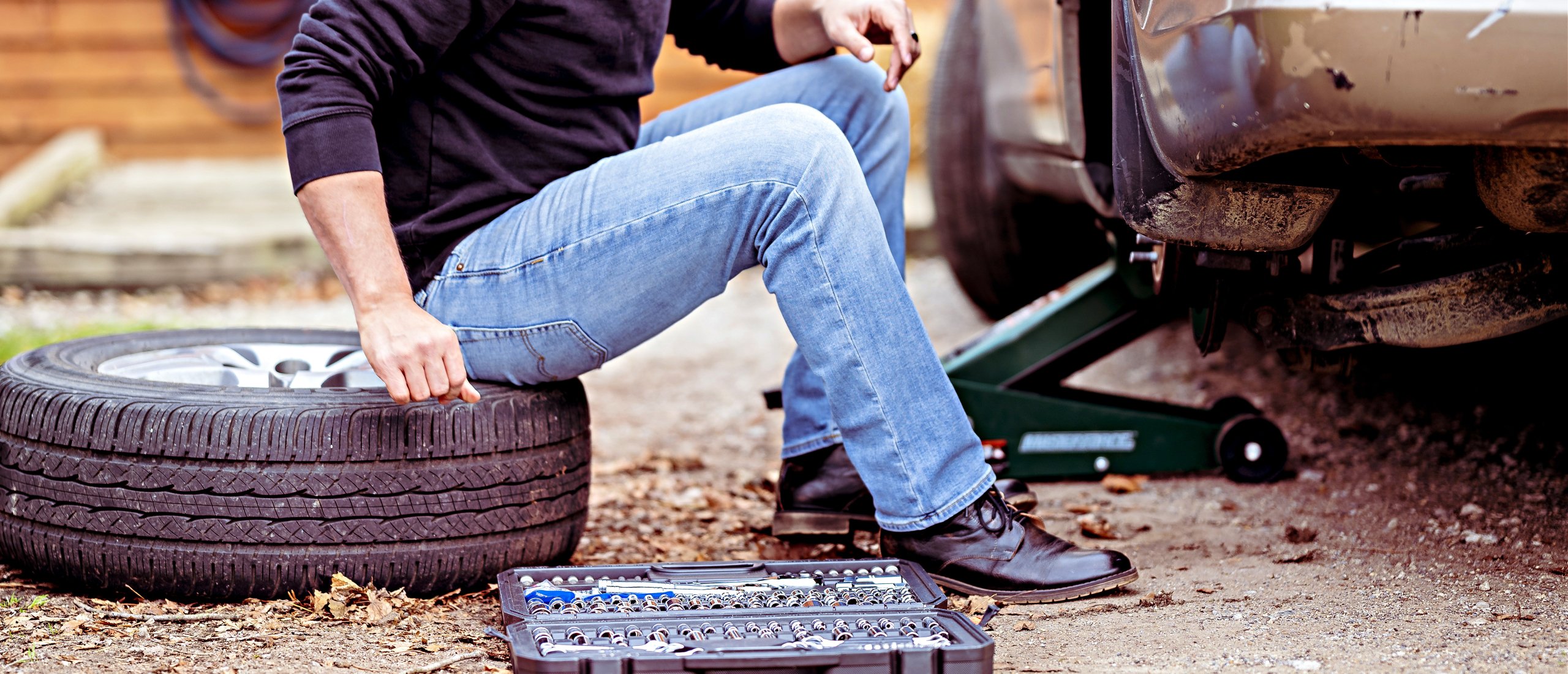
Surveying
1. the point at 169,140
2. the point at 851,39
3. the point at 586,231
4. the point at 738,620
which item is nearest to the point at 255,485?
the point at 586,231

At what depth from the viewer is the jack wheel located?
2.60 m

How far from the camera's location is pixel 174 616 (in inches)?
69.2

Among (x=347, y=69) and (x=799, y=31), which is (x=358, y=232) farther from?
(x=799, y=31)

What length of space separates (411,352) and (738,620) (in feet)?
1.81

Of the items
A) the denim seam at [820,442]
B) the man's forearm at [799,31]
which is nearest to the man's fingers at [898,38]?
the man's forearm at [799,31]

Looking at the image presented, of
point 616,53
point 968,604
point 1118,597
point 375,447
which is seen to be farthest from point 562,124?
point 1118,597

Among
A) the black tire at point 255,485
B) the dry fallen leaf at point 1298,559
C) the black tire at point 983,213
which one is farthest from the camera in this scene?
the black tire at point 983,213

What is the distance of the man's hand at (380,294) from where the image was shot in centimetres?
164

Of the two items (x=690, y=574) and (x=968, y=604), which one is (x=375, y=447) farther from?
(x=968, y=604)

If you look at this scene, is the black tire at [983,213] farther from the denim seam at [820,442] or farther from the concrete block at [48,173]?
the concrete block at [48,173]

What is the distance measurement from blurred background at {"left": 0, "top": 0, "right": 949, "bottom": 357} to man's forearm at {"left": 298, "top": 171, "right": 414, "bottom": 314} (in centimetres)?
397

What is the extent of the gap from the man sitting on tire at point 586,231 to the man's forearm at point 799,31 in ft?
1.09

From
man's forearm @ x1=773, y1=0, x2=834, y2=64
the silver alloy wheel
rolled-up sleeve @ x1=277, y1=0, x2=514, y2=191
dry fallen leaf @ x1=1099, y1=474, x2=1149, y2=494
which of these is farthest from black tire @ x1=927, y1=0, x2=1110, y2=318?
rolled-up sleeve @ x1=277, y1=0, x2=514, y2=191

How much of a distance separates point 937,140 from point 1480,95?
2.37 meters
